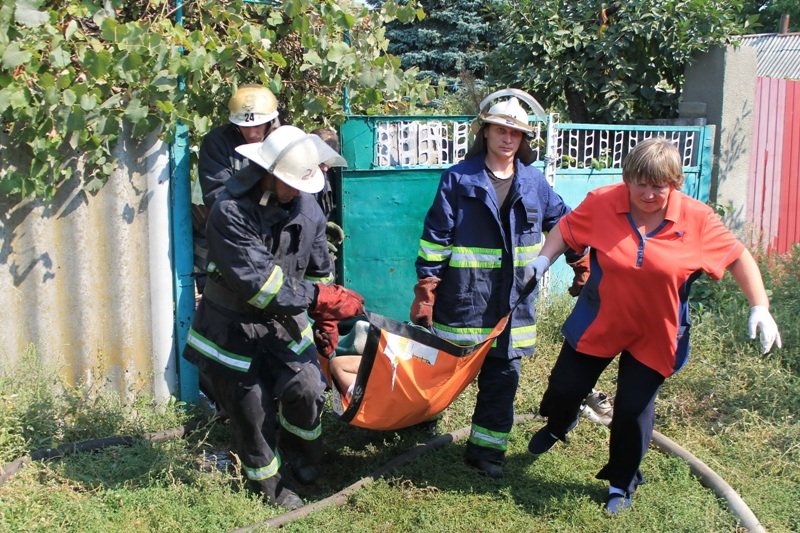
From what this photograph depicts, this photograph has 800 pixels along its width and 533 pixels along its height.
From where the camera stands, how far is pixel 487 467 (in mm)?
4137

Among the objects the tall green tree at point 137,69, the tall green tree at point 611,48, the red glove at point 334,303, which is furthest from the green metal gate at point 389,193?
the tall green tree at point 611,48

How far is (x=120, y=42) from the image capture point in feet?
12.9

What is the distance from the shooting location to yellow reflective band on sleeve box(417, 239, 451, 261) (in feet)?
13.4

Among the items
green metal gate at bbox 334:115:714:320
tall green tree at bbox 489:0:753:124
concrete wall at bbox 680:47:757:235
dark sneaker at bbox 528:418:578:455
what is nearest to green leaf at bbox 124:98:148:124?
green metal gate at bbox 334:115:714:320

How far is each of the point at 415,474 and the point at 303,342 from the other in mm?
935

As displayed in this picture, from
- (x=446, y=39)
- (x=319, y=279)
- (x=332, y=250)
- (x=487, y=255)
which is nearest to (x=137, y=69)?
(x=319, y=279)

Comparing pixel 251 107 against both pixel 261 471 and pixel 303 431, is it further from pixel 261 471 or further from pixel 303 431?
pixel 261 471

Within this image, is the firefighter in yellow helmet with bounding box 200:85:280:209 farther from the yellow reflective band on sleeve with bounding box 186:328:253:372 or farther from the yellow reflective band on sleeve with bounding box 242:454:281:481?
the yellow reflective band on sleeve with bounding box 242:454:281:481

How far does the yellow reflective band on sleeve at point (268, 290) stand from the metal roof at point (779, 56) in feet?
78.8

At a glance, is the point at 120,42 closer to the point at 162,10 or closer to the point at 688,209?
the point at 162,10

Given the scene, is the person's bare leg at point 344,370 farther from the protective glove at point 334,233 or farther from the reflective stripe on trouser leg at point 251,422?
the protective glove at point 334,233

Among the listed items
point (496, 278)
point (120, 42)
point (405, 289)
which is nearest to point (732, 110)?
point (405, 289)

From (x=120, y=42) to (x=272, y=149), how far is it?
117 centimetres

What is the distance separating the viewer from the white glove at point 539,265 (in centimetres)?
380
